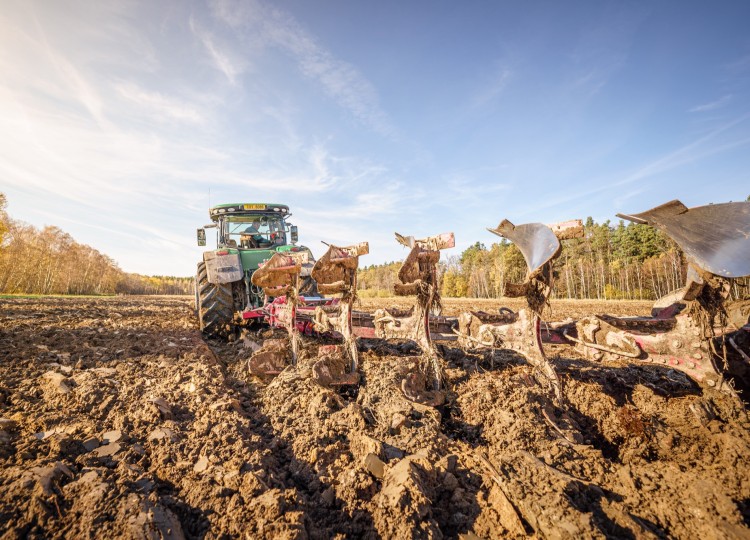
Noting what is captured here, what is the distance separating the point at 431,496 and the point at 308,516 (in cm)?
63

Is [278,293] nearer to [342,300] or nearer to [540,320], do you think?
[342,300]

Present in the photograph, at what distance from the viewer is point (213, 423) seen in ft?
8.73

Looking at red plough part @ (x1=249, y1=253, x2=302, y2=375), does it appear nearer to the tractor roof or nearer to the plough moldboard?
the plough moldboard

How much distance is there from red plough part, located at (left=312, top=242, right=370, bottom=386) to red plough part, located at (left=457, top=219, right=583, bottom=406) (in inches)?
50.5

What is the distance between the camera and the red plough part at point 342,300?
11.3 feet

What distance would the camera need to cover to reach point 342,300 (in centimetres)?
379

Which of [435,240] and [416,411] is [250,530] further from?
[435,240]

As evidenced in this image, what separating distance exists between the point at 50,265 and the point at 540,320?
59.5 m

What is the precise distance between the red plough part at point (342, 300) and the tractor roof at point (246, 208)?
4.55 m

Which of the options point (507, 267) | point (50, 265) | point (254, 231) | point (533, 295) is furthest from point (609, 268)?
point (50, 265)

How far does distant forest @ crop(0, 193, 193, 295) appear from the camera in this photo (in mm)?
36812

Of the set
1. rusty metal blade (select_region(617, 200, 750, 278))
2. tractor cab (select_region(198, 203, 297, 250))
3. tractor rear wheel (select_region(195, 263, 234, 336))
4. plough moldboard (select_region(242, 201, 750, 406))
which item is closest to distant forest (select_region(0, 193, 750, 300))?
tractor cab (select_region(198, 203, 297, 250))

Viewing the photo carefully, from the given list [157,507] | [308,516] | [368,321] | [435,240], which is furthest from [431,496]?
[368,321]

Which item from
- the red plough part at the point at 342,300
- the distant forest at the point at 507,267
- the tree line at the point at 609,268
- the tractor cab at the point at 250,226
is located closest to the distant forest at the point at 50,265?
the distant forest at the point at 507,267
